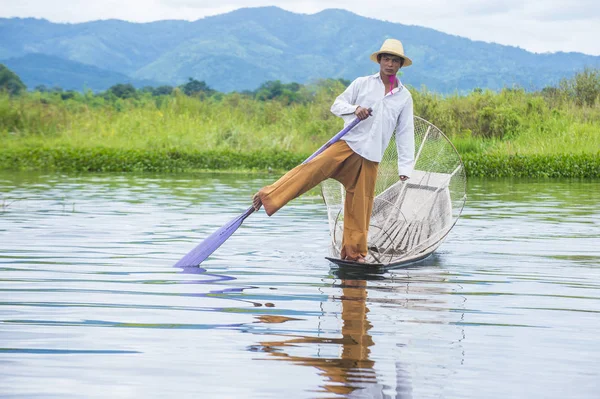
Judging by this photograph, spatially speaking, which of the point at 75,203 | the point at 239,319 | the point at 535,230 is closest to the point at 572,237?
the point at 535,230

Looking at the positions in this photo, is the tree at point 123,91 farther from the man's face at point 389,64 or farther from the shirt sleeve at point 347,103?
the man's face at point 389,64

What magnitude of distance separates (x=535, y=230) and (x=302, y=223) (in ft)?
8.51

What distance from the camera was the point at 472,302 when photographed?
21.6 feet

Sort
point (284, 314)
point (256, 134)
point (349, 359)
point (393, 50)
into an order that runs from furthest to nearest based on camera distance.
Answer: point (256, 134)
point (393, 50)
point (284, 314)
point (349, 359)

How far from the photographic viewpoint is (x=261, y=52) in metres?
173

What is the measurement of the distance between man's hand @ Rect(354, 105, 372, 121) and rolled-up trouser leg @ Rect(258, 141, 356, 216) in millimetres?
366

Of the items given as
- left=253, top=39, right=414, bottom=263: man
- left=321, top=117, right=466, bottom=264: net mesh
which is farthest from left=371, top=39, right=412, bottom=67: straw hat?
left=321, top=117, right=466, bottom=264: net mesh

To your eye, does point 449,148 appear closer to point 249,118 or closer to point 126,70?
point 249,118

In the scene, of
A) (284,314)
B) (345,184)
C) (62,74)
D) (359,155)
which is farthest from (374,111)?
(62,74)

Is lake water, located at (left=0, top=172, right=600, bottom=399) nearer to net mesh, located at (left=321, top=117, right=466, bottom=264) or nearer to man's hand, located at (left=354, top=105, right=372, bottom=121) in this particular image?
net mesh, located at (left=321, top=117, right=466, bottom=264)

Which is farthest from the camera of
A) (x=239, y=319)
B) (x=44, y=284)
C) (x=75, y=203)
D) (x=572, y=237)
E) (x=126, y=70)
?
(x=126, y=70)

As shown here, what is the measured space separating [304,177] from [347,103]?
65cm

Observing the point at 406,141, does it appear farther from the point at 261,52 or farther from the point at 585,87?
the point at 261,52

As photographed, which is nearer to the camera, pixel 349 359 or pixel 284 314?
pixel 349 359
